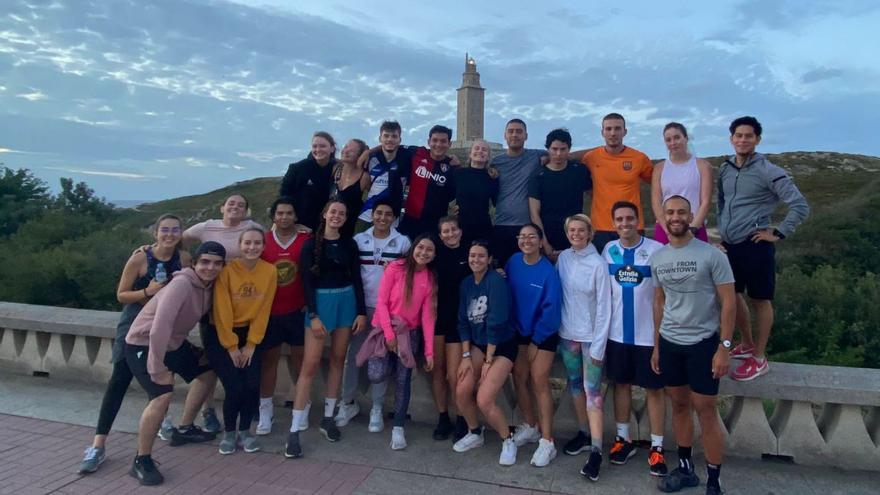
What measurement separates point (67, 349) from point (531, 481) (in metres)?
4.95

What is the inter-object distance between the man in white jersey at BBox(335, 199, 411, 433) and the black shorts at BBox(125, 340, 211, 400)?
1158 mm

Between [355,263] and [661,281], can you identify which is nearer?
[661,281]

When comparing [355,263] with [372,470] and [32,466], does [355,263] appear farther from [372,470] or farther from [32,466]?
[32,466]

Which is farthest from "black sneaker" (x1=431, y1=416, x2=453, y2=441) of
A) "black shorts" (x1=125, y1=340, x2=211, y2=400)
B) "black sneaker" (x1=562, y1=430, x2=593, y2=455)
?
"black shorts" (x1=125, y1=340, x2=211, y2=400)

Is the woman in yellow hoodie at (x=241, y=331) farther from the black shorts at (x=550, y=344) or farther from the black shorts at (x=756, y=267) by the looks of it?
the black shorts at (x=756, y=267)

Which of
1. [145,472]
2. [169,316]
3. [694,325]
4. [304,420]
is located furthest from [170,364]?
[694,325]

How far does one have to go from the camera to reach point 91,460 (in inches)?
159

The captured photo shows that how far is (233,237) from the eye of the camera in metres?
4.81

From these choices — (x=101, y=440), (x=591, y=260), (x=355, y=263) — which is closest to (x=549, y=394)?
(x=591, y=260)

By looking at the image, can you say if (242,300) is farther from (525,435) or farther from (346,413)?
(525,435)

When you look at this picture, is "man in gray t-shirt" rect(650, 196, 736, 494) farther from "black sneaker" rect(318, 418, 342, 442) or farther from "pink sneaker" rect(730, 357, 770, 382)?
"black sneaker" rect(318, 418, 342, 442)

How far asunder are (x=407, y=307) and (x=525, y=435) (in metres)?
1.39

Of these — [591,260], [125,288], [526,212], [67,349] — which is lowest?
[67,349]

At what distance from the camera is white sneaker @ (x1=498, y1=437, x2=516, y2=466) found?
13.8 ft
